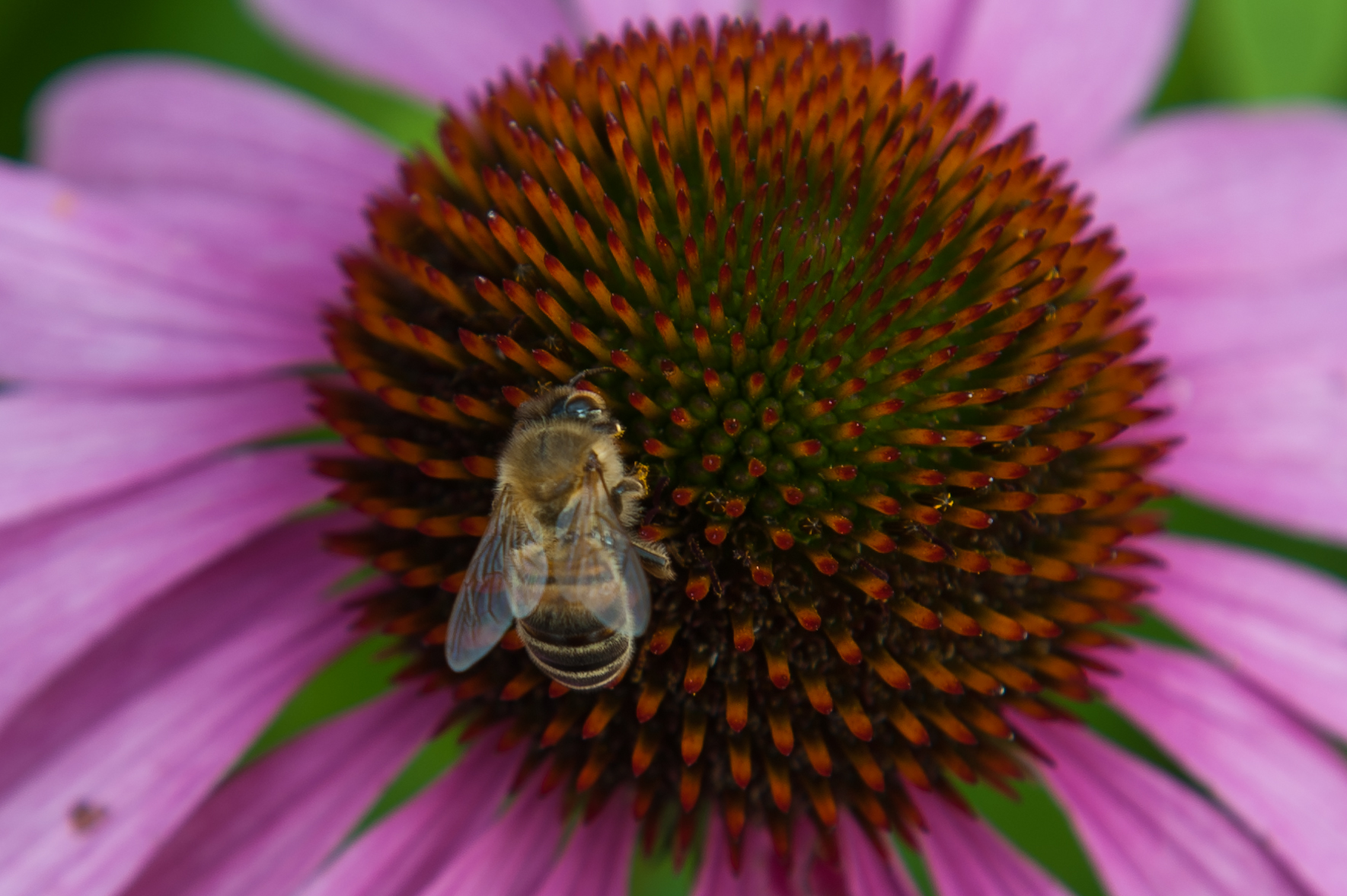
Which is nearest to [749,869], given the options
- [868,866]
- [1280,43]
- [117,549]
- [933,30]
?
[868,866]

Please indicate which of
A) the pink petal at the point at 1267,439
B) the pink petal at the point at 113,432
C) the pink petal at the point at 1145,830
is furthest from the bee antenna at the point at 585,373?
the pink petal at the point at 1267,439

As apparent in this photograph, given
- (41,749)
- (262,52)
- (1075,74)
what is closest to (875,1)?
(1075,74)

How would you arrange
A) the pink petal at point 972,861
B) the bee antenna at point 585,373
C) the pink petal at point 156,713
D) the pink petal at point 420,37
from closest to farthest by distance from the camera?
the bee antenna at point 585,373, the pink petal at point 156,713, the pink petal at point 972,861, the pink petal at point 420,37

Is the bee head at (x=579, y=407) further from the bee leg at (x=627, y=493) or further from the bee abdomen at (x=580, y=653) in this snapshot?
the bee abdomen at (x=580, y=653)

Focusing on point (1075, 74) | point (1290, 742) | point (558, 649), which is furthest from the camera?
point (1075, 74)

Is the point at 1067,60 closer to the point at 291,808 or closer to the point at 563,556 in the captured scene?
the point at 563,556

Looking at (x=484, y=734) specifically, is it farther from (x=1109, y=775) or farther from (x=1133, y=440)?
(x=1133, y=440)
